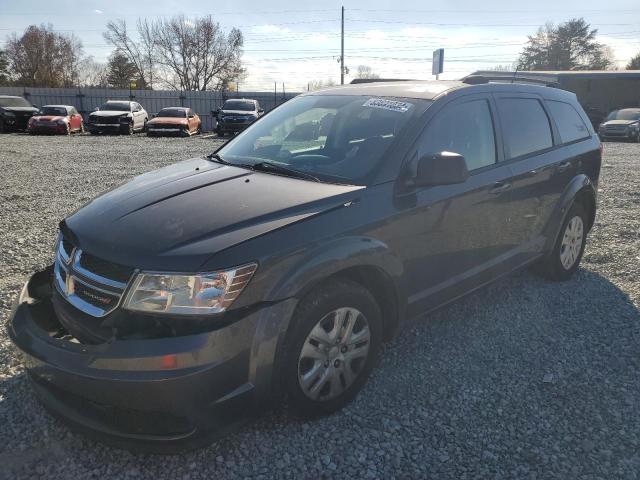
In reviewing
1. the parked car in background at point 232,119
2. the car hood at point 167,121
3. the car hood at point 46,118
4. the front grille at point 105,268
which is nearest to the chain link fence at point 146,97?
the parked car in background at point 232,119

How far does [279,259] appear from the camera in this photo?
7.97 ft

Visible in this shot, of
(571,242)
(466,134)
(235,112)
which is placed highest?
(235,112)

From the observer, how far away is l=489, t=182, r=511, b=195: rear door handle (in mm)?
3689

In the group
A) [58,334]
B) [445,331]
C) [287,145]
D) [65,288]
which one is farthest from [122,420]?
[445,331]

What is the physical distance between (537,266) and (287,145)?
2699 mm

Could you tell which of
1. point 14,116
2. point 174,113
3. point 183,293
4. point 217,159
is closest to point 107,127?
point 174,113

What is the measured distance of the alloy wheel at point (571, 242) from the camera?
4.80 metres

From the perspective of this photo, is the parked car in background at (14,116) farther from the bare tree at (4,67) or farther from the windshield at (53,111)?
the bare tree at (4,67)

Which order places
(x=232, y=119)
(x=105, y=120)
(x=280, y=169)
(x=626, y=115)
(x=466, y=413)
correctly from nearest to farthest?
(x=466, y=413), (x=280, y=169), (x=105, y=120), (x=232, y=119), (x=626, y=115)

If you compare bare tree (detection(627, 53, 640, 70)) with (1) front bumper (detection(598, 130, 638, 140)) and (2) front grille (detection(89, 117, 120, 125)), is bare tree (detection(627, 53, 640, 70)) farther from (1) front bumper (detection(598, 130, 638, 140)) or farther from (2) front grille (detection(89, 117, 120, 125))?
(2) front grille (detection(89, 117, 120, 125))

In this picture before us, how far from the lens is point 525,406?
3.01 meters

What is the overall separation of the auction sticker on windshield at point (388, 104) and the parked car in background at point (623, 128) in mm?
24266

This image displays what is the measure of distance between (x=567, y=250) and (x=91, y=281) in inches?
163

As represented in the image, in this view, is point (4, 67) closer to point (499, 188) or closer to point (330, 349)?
point (499, 188)
